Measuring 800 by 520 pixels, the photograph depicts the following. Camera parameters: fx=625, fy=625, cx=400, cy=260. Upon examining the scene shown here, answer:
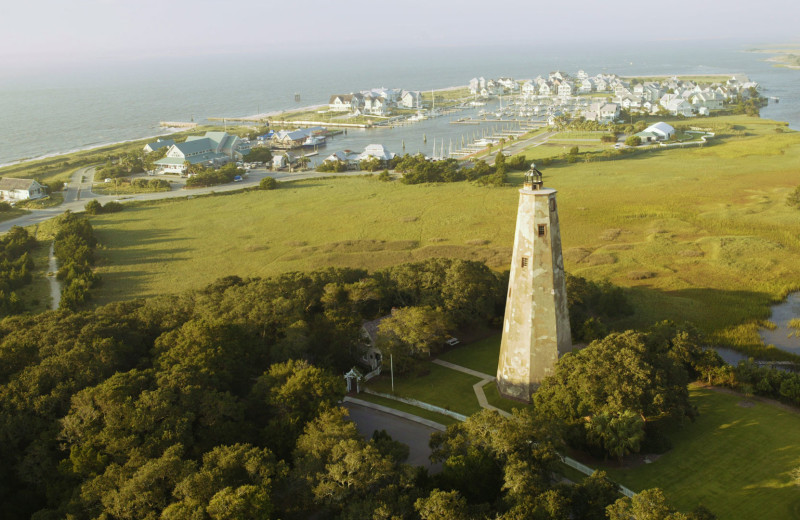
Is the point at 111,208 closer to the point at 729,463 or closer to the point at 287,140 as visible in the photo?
the point at 287,140

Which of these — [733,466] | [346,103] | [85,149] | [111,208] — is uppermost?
[346,103]

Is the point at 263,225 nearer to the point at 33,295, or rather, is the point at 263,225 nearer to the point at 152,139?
the point at 33,295

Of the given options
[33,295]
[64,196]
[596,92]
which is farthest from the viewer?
[596,92]

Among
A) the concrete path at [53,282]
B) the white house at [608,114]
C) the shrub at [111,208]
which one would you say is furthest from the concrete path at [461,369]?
the white house at [608,114]

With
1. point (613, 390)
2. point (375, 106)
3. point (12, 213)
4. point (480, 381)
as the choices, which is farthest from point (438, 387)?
point (375, 106)

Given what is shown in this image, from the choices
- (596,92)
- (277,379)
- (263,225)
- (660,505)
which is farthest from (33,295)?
(596,92)

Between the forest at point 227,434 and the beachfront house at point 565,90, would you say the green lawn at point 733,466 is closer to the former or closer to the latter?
the forest at point 227,434
